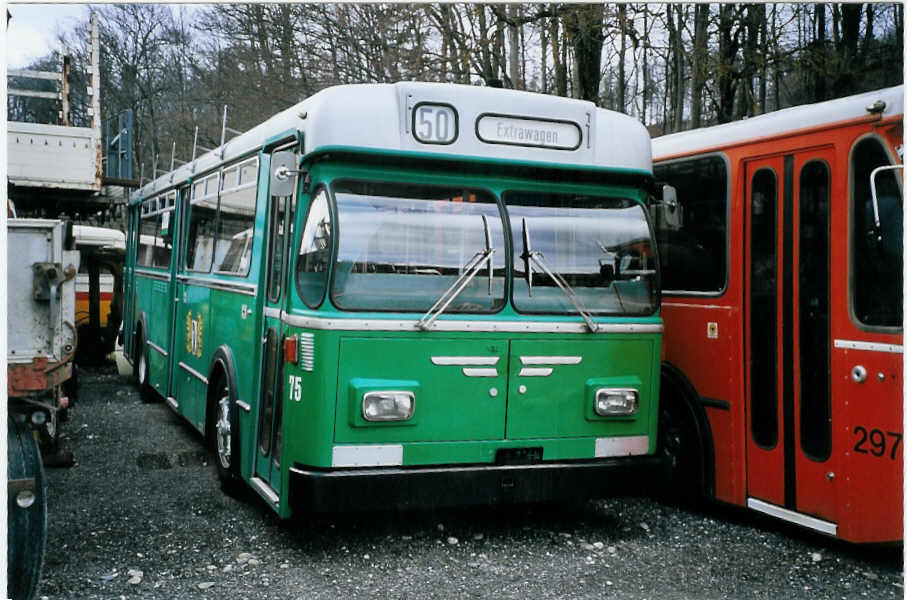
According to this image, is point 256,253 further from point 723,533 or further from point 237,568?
point 723,533

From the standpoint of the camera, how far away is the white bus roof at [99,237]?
578 inches

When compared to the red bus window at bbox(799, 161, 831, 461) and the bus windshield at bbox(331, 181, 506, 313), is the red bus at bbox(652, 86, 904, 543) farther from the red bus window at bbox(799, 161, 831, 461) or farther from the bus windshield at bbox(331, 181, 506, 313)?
the bus windshield at bbox(331, 181, 506, 313)

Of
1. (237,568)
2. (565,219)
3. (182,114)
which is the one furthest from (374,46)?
(237,568)

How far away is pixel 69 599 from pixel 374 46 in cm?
1155

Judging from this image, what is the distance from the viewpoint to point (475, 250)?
5125mm

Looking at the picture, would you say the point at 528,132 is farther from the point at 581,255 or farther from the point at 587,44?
the point at 587,44

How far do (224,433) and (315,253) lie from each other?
205cm

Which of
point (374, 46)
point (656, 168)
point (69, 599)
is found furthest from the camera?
point (374, 46)

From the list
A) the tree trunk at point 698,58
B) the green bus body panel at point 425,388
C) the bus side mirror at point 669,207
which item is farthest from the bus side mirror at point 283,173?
the tree trunk at point 698,58

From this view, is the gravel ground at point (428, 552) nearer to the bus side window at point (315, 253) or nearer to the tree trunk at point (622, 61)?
the bus side window at point (315, 253)

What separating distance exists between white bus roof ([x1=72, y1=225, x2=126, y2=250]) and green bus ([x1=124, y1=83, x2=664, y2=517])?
391 inches

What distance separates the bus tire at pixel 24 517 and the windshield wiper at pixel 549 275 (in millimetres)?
2669

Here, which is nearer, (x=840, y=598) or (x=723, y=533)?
(x=840, y=598)

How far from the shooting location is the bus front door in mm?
5297
